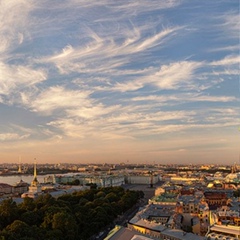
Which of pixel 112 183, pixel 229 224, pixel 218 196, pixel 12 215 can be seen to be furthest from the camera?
pixel 112 183

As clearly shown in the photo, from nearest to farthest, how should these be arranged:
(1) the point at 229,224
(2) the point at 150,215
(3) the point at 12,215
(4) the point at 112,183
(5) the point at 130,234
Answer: (5) the point at 130,234
(1) the point at 229,224
(3) the point at 12,215
(2) the point at 150,215
(4) the point at 112,183

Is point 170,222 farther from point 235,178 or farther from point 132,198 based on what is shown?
point 235,178

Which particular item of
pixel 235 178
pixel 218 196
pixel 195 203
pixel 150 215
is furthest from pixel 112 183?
pixel 150 215

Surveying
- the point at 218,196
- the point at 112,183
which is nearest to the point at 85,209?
the point at 218,196

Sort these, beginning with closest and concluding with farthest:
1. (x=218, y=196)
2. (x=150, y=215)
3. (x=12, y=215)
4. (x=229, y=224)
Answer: (x=229, y=224) → (x=12, y=215) → (x=150, y=215) → (x=218, y=196)

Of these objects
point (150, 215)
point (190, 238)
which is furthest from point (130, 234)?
point (150, 215)

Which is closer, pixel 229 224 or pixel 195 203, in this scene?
pixel 229 224

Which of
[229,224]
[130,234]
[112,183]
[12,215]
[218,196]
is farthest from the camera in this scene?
[112,183]

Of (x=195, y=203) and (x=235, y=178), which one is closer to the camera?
(x=195, y=203)

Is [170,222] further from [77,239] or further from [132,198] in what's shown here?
[132,198]
